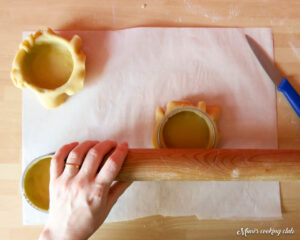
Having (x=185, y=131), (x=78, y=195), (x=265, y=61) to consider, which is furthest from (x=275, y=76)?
(x=78, y=195)

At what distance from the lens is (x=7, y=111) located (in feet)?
2.57

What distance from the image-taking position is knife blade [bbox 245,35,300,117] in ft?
2.55

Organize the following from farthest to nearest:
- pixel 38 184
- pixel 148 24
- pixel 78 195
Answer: pixel 148 24
pixel 38 184
pixel 78 195

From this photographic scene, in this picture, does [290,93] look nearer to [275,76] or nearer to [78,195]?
[275,76]

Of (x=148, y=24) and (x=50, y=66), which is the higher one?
(x=148, y=24)

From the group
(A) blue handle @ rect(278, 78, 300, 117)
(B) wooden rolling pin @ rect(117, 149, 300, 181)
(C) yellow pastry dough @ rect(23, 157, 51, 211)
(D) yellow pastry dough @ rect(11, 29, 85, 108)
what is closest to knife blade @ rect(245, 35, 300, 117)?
(A) blue handle @ rect(278, 78, 300, 117)

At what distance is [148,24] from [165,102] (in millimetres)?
231

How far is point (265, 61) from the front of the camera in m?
0.80

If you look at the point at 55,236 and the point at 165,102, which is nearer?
the point at 55,236

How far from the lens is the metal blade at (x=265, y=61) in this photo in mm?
792

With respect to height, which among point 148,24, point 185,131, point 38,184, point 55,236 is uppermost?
point 148,24

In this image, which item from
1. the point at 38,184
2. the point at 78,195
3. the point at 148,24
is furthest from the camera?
the point at 148,24

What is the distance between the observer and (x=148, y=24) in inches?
32.1

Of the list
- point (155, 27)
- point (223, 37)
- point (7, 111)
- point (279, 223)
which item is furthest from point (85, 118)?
point (279, 223)
